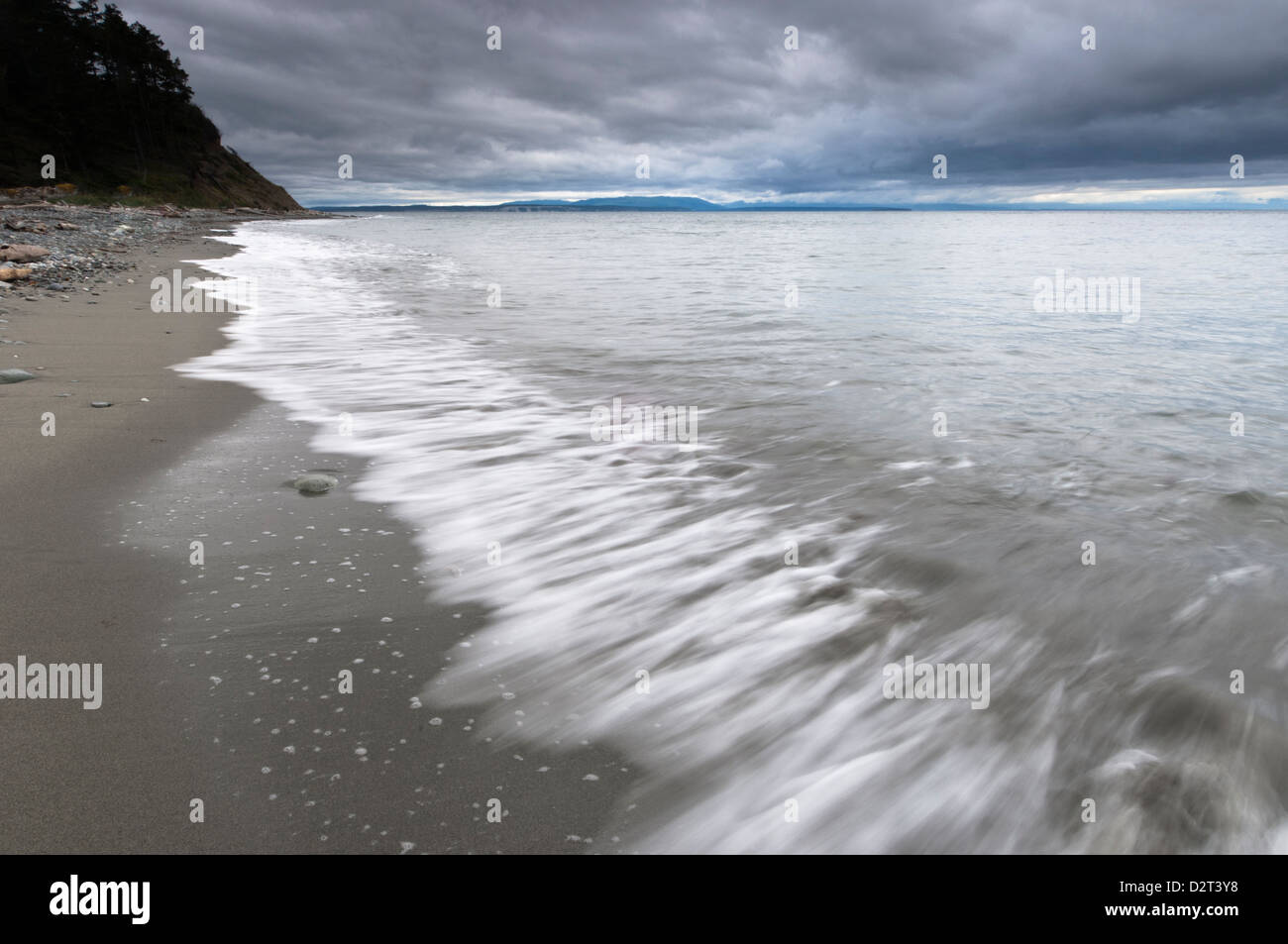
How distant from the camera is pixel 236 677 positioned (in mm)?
2789

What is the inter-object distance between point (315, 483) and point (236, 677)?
2.11 meters

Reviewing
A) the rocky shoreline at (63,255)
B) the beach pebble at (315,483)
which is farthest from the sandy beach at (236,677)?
the rocky shoreline at (63,255)

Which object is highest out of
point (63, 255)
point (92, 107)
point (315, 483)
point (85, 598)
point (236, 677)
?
point (92, 107)

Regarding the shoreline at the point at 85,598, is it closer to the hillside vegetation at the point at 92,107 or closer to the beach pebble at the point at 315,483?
the beach pebble at the point at 315,483

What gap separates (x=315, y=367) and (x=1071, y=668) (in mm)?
8092

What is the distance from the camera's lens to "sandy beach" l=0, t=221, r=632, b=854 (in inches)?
84.9

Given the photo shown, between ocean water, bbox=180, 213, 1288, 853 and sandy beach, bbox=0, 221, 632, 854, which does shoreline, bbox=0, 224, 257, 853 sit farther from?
ocean water, bbox=180, 213, 1288, 853

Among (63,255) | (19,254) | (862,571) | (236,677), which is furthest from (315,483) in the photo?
(63,255)

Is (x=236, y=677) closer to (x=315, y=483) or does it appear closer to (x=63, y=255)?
(x=315, y=483)

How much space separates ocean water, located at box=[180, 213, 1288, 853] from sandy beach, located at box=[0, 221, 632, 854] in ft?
0.70

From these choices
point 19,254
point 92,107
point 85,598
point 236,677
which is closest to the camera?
point 236,677

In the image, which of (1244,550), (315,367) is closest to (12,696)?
(1244,550)

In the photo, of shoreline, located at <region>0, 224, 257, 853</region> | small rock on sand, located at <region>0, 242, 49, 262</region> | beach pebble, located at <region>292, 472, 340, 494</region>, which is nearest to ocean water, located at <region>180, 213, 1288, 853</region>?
beach pebble, located at <region>292, 472, 340, 494</region>

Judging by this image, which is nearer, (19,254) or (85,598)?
(85,598)
